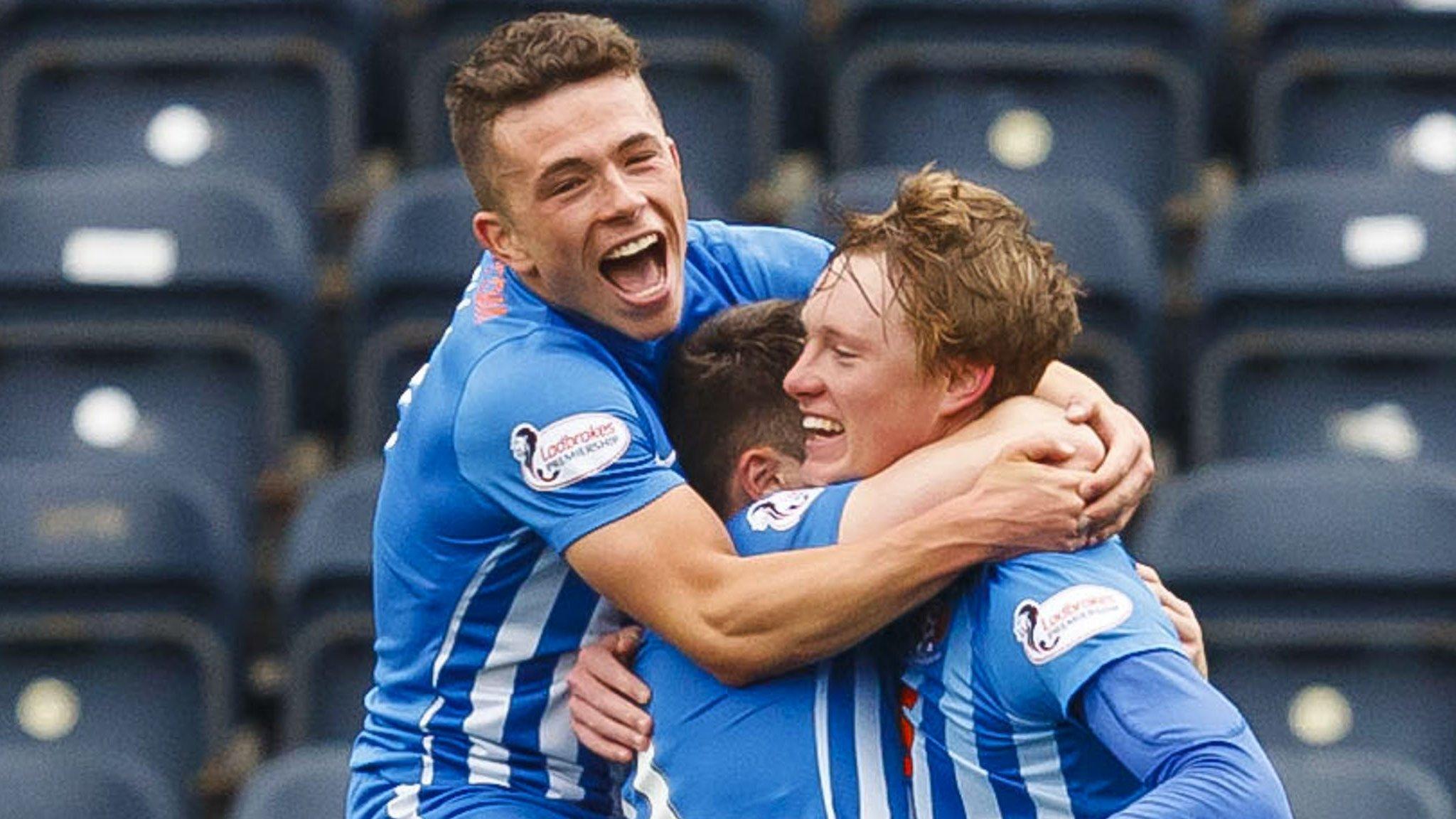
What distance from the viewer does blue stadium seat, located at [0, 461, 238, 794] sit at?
5.19 m

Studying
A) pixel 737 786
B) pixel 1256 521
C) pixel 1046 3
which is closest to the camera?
pixel 737 786

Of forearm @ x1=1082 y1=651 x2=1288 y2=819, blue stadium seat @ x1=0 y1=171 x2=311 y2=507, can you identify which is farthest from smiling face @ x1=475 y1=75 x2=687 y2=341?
blue stadium seat @ x1=0 y1=171 x2=311 y2=507

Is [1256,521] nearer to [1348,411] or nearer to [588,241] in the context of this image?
[1348,411]

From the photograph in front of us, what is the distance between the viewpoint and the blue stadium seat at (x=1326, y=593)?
5023mm

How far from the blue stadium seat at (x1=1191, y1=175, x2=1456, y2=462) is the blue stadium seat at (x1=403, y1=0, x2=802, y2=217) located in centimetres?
93

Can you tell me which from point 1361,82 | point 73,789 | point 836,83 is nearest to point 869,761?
point 73,789

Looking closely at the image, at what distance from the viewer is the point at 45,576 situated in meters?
5.19

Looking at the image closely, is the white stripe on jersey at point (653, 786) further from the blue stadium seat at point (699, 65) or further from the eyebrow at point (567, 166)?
the blue stadium seat at point (699, 65)

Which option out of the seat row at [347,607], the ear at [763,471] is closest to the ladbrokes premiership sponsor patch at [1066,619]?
the ear at [763,471]

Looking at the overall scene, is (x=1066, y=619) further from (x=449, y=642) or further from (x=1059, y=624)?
(x=449, y=642)

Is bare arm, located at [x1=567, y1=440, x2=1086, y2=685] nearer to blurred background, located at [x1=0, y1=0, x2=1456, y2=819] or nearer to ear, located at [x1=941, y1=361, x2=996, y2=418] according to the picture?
ear, located at [x1=941, y1=361, x2=996, y2=418]

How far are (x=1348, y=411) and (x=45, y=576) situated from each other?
221cm

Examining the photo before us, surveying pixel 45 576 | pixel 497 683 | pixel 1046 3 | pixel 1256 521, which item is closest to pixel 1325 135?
pixel 1046 3

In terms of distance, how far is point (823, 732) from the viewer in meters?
3.31
